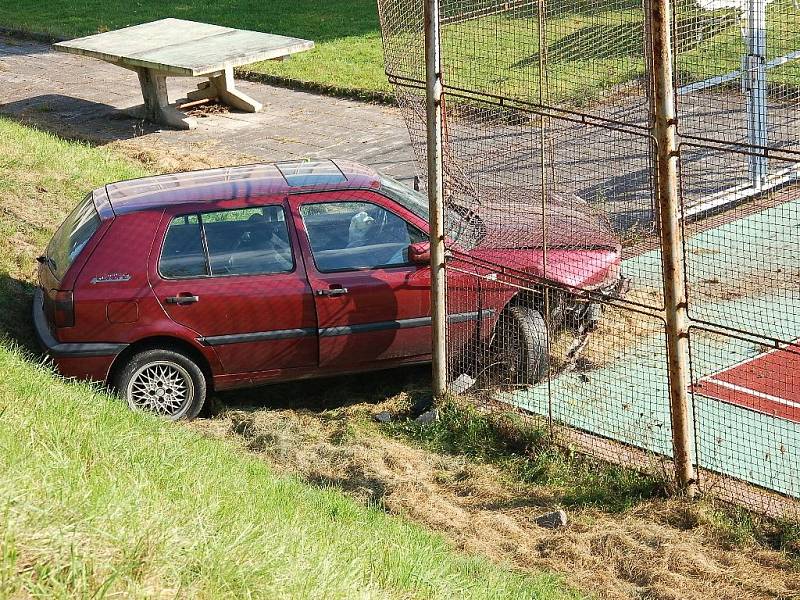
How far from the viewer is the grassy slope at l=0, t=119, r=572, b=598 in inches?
163

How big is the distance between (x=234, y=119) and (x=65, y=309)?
9.42m

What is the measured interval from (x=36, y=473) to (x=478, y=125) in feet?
18.0

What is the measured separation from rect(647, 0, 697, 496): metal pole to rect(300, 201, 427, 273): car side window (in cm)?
242

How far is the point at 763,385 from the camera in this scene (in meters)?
8.51

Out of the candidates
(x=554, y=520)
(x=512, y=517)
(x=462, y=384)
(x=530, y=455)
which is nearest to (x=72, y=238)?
(x=462, y=384)

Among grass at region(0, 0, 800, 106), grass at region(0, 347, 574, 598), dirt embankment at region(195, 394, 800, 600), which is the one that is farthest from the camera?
grass at region(0, 0, 800, 106)

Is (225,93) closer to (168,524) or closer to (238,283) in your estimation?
(238,283)

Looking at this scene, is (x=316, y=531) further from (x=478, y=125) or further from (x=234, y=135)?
(x=234, y=135)

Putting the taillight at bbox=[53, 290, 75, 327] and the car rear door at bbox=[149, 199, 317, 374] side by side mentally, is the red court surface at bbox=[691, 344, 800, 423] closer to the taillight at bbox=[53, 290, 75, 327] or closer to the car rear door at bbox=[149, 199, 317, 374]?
the car rear door at bbox=[149, 199, 317, 374]

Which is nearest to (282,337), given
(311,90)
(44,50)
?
(311,90)

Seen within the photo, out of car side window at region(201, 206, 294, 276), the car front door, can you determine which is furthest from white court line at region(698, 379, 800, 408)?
car side window at region(201, 206, 294, 276)

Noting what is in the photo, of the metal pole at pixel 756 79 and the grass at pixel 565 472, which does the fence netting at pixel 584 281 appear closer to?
the grass at pixel 565 472

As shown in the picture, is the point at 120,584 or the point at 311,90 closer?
the point at 120,584

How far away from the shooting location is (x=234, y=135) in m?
16.2
